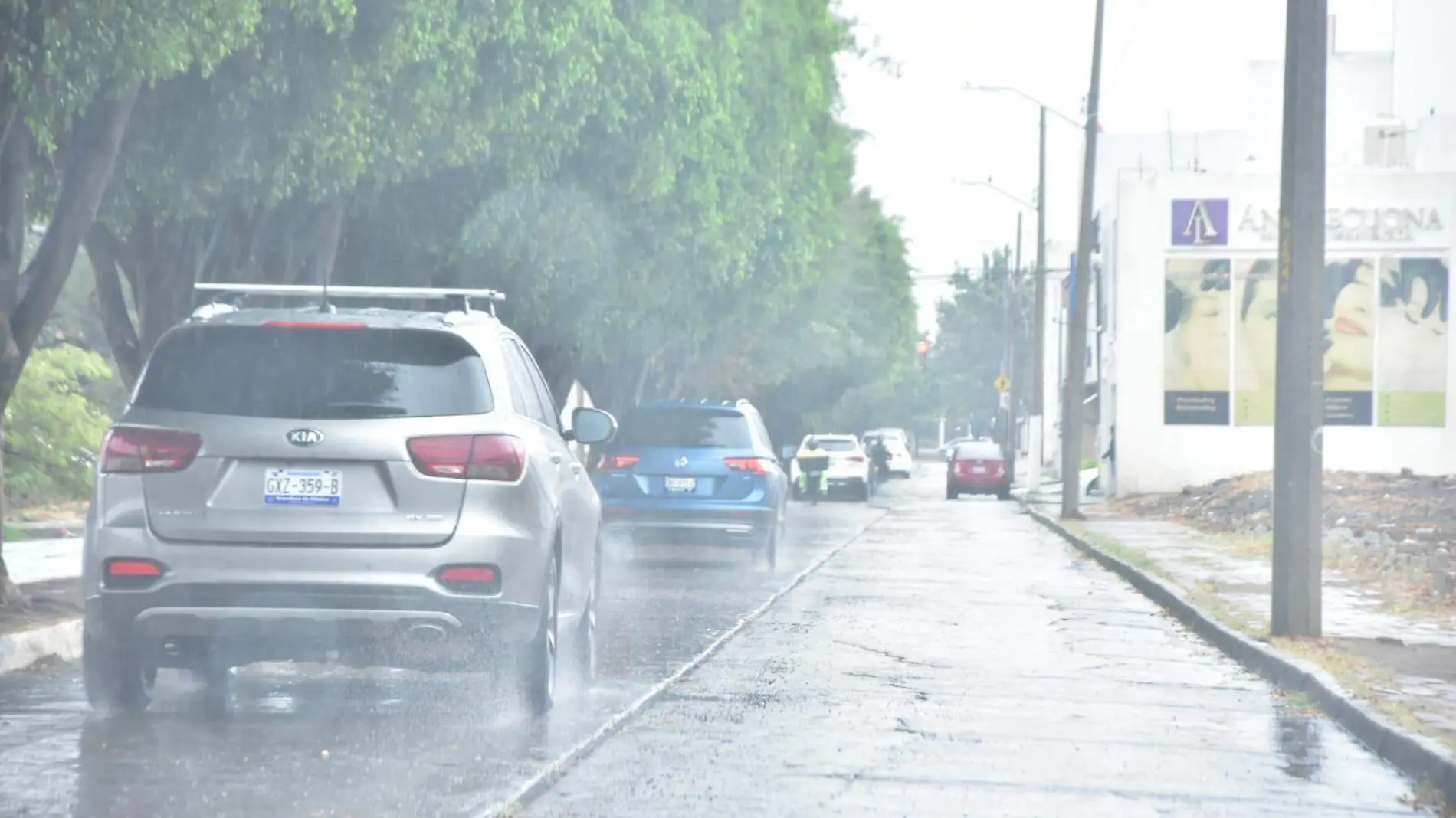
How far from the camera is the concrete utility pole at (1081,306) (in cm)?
3828

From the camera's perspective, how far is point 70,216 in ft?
47.9

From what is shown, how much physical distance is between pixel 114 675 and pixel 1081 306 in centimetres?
3006

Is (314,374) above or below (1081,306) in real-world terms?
below

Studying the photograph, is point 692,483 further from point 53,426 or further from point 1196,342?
point 1196,342

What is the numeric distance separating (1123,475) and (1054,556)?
2117 centimetres

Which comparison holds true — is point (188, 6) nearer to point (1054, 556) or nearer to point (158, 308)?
point (158, 308)

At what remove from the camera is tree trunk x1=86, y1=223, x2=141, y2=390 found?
65.4 ft

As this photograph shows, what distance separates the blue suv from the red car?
34.0 m

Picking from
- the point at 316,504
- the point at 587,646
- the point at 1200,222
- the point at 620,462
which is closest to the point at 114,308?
the point at 620,462

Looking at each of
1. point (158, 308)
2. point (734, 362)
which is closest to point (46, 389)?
point (158, 308)

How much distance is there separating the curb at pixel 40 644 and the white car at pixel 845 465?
38.6 m

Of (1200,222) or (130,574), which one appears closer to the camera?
(130,574)

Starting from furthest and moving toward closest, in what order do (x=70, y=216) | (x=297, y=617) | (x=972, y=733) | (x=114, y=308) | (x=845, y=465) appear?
(x=845, y=465)
(x=114, y=308)
(x=70, y=216)
(x=972, y=733)
(x=297, y=617)

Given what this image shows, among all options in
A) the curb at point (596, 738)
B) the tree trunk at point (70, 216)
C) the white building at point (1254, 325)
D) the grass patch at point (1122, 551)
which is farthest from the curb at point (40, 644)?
the white building at point (1254, 325)
